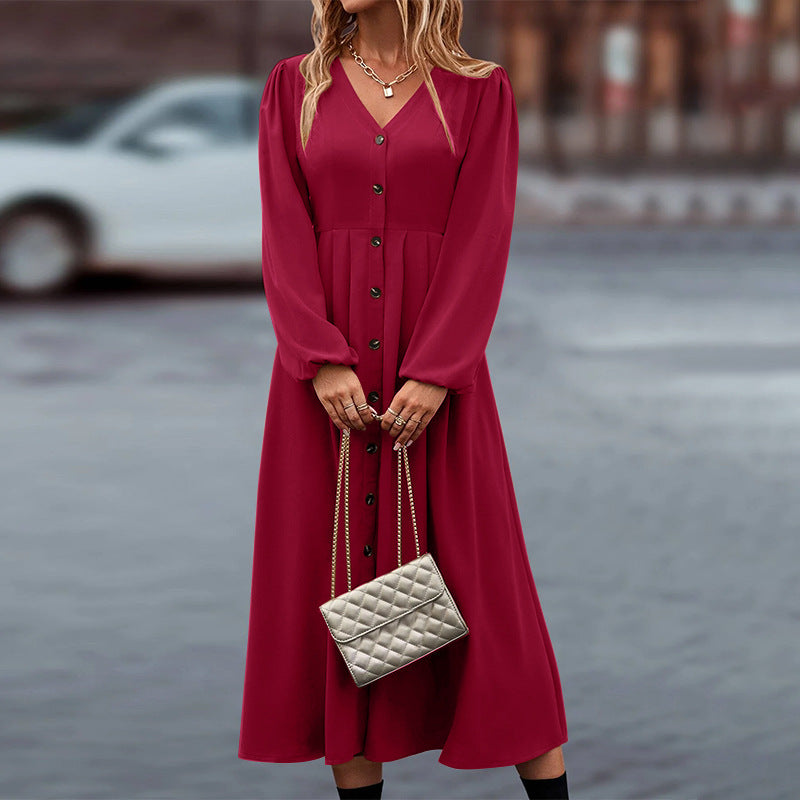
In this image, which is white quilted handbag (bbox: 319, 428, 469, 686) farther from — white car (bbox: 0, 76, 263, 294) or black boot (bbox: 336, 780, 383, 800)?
white car (bbox: 0, 76, 263, 294)

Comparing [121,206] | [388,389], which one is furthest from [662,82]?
[388,389]

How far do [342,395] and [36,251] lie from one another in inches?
368

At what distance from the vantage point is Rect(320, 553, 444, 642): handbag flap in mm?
2756

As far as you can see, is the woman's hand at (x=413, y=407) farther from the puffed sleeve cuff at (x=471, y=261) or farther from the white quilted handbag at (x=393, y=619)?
the white quilted handbag at (x=393, y=619)

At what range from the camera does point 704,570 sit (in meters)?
5.01

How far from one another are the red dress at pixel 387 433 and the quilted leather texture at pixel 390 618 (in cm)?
10

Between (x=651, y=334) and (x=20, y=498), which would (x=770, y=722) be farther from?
(x=651, y=334)

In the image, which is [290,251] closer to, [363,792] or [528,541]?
[363,792]

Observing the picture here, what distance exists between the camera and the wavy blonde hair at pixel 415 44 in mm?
2785

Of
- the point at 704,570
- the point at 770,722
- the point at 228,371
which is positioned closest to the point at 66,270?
the point at 228,371

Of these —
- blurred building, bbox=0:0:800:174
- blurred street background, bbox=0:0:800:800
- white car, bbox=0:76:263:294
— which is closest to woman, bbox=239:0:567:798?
blurred street background, bbox=0:0:800:800

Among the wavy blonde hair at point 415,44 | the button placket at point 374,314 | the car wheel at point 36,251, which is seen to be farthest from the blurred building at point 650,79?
the button placket at point 374,314

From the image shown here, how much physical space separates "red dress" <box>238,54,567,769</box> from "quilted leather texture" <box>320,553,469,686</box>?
10cm

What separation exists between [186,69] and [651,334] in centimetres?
988
